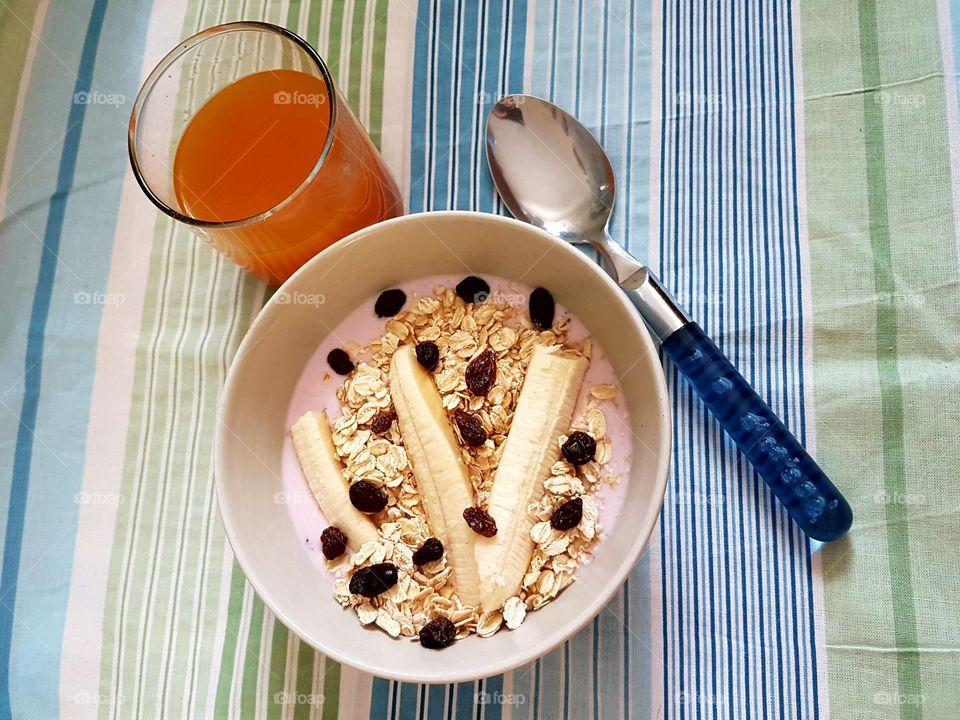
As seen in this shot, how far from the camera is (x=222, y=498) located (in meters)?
0.68

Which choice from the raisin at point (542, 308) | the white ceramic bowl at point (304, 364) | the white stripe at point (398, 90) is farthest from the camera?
the white stripe at point (398, 90)

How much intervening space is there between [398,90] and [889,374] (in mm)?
575

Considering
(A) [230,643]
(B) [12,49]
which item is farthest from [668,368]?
(B) [12,49]

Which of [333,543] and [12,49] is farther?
[12,49]

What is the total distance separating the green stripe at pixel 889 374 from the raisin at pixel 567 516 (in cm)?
30

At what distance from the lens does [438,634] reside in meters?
0.68

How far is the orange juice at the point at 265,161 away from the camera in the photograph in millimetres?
732

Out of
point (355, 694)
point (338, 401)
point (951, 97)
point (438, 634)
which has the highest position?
point (951, 97)

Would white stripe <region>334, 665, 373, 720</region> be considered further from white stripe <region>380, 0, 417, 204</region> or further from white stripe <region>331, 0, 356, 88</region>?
white stripe <region>331, 0, 356, 88</region>

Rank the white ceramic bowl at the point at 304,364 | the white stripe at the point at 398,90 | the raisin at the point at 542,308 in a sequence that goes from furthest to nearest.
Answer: the white stripe at the point at 398,90
the raisin at the point at 542,308
the white ceramic bowl at the point at 304,364

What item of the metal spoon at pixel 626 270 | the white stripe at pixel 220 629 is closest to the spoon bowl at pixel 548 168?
the metal spoon at pixel 626 270

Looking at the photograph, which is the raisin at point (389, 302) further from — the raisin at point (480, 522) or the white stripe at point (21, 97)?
the white stripe at point (21, 97)

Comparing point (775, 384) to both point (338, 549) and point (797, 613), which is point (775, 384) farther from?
point (338, 549)

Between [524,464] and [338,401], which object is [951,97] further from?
[338,401]
